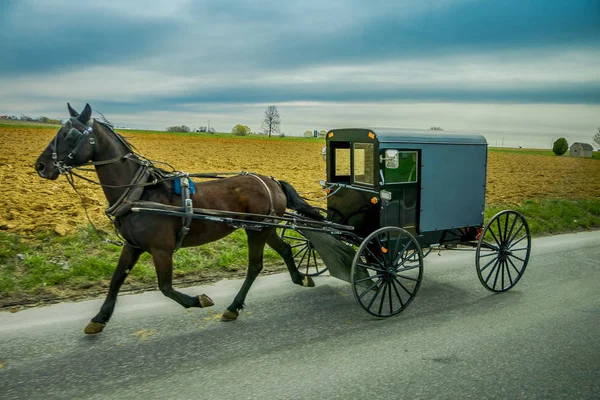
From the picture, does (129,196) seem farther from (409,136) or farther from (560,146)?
(560,146)

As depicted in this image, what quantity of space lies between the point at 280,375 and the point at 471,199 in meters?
4.20

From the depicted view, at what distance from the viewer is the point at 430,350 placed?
4.71 meters

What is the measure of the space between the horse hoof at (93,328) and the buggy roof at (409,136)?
3.89 meters

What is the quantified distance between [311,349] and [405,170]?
9.14 ft

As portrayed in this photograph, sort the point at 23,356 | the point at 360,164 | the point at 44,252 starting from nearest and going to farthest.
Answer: the point at 23,356
the point at 360,164
the point at 44,252

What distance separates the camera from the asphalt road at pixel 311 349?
155 inches

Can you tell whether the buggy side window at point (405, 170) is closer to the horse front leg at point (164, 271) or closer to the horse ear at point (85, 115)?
the horse front leg at point (164, 271)

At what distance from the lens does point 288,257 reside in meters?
6.58

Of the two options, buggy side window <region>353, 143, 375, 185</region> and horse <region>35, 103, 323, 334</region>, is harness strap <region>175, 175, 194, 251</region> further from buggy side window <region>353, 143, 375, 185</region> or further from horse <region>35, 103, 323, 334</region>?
buggy side window <region>353, 143, 375, 185</region>

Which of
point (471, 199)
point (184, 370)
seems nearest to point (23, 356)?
point (184, 370)

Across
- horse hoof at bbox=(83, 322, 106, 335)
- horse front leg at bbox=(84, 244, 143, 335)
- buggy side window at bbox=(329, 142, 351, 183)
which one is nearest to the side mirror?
buggy side window at bbox=(329, 142, 351, 183)

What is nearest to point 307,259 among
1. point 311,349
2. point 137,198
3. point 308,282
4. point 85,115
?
point 308,282

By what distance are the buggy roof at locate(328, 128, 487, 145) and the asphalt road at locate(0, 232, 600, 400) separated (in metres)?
2.18

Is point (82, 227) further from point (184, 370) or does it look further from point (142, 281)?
point (184, 370)
